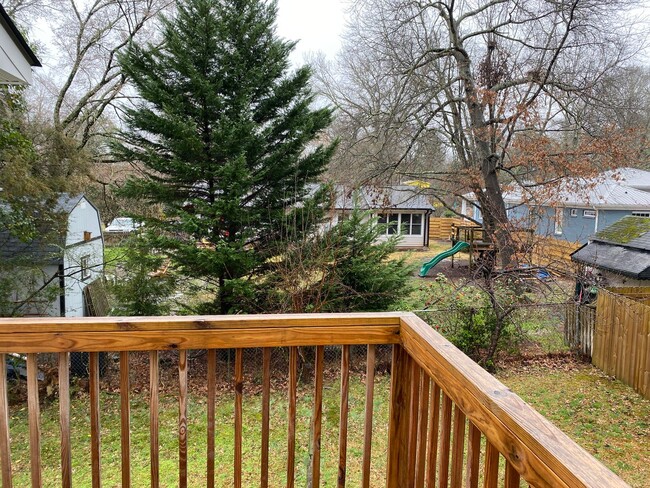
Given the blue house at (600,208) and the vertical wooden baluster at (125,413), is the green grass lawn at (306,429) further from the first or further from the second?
the blue house at (600,208)

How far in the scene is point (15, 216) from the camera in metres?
6.21

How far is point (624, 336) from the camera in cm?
604

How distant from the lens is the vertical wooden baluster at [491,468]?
32.9 inches

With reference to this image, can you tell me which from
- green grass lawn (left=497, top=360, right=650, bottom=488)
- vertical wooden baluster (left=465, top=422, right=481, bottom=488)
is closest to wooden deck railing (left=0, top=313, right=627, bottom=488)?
vertical wooden baluster (left=465, top=422, right=481, bottom=488)

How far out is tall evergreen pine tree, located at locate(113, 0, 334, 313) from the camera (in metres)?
6.43

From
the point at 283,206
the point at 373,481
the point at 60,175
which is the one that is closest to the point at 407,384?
the point at 373,481

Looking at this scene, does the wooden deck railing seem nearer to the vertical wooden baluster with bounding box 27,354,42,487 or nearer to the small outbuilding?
the vertical wooden baluster with bounding box 27,354,42,487

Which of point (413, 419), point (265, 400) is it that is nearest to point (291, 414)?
point (265, 400)

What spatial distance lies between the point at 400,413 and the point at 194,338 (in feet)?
2.34

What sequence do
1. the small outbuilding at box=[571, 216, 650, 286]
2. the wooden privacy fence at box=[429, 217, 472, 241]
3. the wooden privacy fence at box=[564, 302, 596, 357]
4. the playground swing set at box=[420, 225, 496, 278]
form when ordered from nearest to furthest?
the wooden privacy fence at box=[564, 302, 596, 357], the small outbuilding at box=[571, 216, 650, 286], the playground swing set at box=[420, 225, 496, 278], the wooden privacy fence at box=[429, 217, 472, 241]

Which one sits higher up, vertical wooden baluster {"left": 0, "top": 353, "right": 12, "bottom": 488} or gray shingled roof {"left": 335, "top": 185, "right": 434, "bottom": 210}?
gray shingled roof {"left": 335, "top": 185, "right": 434, "bottom": 210}

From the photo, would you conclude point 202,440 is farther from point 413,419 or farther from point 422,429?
point 422,429

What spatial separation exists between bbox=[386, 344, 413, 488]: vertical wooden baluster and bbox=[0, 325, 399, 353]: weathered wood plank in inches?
3.0

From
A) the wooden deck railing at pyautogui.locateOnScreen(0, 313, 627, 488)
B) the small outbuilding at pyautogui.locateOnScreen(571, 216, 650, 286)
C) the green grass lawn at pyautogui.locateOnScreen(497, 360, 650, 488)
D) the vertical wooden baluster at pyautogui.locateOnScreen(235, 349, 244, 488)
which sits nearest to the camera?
the wooden deck railing at pyautogui.locateOnScreen(0, 313, 627, 488)
